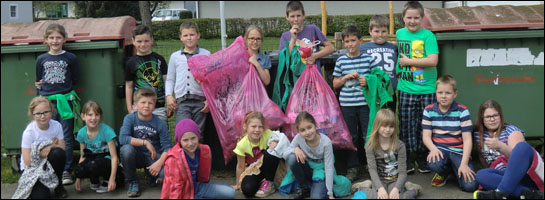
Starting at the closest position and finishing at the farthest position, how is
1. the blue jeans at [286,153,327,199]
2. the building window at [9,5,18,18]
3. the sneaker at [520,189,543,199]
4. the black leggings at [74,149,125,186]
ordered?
1. the sneaker at [520,189,543,199]
2. the blue jeans at [286,153,327,199]
3. the black leggings at [74,149,125,186]
4. the building window at [9,5,18,18]

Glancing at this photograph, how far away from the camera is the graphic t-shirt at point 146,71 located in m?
4.96

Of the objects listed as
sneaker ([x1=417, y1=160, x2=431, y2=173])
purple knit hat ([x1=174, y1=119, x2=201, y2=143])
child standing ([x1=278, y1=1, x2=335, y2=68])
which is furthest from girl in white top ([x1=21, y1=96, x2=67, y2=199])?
sneaker ([x1=417, y1=160, x2=431, y2=173])

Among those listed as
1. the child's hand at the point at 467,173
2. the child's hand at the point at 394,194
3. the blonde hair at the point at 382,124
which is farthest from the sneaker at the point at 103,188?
the child's hand at the point at 467,173

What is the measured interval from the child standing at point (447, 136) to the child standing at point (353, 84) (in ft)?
1.86

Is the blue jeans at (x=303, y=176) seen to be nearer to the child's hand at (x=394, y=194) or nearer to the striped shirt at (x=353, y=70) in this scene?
the child's hand at (x=394, y=194)

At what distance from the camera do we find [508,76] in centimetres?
511

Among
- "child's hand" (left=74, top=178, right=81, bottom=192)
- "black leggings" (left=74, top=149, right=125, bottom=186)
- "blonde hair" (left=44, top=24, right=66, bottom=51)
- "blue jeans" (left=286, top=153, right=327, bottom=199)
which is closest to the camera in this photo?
"blue jeans" (left=286, top=153, right=327, bottom=199)

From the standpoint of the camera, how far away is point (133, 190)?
14.3ft

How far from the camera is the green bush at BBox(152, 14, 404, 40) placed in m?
23.4

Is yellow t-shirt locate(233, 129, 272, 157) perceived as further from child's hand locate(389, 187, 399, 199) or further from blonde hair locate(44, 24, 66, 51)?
blonde hair locate(44, 24, 66, 51)

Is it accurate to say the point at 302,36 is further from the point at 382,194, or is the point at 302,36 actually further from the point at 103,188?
the point at 103,188

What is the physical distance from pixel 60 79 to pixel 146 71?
761mm

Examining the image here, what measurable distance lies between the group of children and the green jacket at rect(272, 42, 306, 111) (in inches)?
4.4

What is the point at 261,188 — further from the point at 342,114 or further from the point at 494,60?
the point at 494,60
